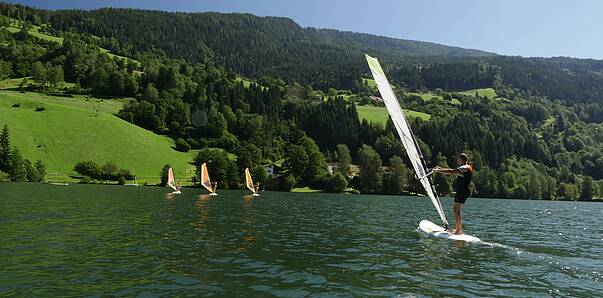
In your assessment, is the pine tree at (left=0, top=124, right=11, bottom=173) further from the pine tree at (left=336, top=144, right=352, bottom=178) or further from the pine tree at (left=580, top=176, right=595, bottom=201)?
the pine tree at (left=580, top=176, right=595, bottom=201)

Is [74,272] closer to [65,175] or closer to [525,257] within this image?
[525,257]

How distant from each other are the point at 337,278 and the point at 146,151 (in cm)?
15103

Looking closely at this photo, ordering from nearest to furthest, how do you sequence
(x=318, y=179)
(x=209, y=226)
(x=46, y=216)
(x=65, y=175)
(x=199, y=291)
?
1. (x=199, y=291)
2. (x=209, y=226)
3. (x=46, y=216)
4. (x=65, y=175)
5. (x=318, y=179)

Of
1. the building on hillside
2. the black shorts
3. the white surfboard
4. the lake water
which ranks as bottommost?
the lake water

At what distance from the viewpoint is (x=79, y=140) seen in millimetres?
146750

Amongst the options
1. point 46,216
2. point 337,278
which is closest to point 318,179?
point 46,216

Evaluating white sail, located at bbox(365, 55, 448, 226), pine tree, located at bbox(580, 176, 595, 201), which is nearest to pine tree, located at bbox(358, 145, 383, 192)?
pine tree, located at bbox(580, 176, 595, 201)

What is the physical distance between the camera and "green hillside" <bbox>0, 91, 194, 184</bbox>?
5364 inches

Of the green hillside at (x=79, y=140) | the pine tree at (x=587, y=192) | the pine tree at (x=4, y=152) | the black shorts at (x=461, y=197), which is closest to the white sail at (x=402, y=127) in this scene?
the black shorts at (x=461, y=197)

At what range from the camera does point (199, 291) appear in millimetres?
12586

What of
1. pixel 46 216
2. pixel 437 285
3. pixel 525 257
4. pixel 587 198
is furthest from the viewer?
pixel 587 198

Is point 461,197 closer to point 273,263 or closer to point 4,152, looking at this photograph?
point 273,263

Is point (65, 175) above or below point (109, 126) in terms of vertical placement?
below

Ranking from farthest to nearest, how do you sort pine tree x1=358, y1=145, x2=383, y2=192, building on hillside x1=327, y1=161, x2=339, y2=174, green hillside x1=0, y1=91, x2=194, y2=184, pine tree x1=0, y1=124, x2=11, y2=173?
building on hillside x1=327, y1=161, x2=339, y2=174 → pine tree x1=358, y1=145, x2=383, y2=192 → green hillside x1=0, y1=91, x2=194, y2=184 → pine tree x1=0, y1=124, x2=11, y2=173
